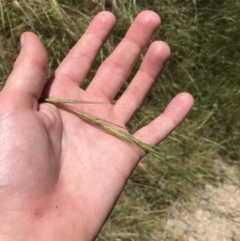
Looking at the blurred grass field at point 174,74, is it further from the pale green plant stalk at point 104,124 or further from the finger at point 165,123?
the pale green plant stalk at point 104,124

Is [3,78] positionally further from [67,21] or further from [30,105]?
[30,105]

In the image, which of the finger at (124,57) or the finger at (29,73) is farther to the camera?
the finger at (124,57)

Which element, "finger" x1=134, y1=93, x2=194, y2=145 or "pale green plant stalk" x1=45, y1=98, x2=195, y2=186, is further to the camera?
"finger" x1=134, y1=93, x2=194, y2=145

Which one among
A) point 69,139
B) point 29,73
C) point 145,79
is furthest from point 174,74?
point 29,73

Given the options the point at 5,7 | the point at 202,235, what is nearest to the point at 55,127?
the point at 5,7

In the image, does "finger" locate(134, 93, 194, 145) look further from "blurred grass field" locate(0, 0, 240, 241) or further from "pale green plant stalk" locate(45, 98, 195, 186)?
"blurred grass field" locate(0, 0, 240, 241)

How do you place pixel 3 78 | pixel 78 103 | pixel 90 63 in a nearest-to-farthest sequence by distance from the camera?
pixel 78 103 → pixel 90 63 → pixel 3 78

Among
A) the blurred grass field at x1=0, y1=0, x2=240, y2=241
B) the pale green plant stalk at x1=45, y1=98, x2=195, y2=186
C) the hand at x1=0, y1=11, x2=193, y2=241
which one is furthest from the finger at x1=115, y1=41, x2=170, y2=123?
the blurred grass field at x1=0, y1=0, x2=240, y2=241

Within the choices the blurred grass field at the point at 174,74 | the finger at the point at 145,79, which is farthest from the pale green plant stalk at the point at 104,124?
the blurred grass field at the point at 174,74
